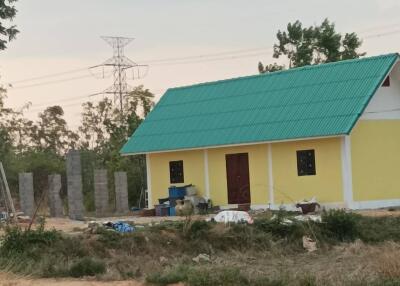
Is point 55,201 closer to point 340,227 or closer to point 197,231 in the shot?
point 197,231

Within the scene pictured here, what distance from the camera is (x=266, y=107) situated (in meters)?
31.2

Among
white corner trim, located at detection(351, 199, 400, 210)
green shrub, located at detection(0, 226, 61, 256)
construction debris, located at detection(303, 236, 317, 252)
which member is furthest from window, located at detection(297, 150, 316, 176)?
green shrub, located at detection(0, 226, 61, 256)

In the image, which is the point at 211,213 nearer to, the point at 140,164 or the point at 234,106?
the point at 234,106

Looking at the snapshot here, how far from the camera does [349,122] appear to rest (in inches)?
1078

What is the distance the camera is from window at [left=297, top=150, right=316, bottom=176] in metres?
29.4

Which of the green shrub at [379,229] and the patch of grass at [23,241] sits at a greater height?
the patch of grass at [23,241]

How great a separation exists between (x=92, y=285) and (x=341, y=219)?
962 cm

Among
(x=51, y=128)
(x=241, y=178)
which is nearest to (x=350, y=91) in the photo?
(x=241, y=178)

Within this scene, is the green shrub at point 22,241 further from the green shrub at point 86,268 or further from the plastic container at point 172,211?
the plastic container at point 172,211

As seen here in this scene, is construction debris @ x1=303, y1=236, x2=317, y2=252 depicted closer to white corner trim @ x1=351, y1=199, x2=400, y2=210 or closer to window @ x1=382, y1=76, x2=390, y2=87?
white corner trim @ x1=351, y1=199, x2=400, y2=210

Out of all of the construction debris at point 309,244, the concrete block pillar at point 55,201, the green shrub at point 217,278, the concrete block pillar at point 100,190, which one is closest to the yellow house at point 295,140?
the concrete block pillar at point 100,190

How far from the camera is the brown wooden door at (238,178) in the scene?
31.2 m

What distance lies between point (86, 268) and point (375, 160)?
16.0 meters

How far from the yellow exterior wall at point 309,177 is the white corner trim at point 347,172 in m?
0.16
